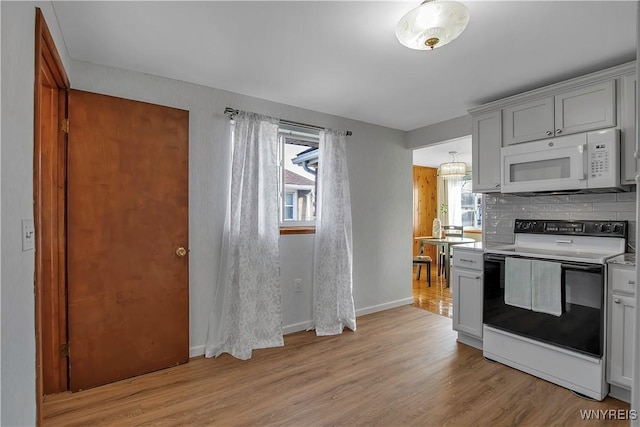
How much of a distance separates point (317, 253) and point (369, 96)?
1647 mm

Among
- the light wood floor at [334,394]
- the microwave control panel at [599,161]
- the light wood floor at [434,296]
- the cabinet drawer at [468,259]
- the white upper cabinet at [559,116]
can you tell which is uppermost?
the white upper cabinet at [559,116]

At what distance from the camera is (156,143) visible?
7.88 feet

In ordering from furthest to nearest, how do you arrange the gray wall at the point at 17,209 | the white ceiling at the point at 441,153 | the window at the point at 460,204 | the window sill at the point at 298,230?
the window at the point at 460,204
the white ceiling at the point at 441,153
the window sill at the point at 298,230
the gray wall at the point at 17,209

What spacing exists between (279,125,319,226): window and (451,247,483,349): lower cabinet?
1.57 metres

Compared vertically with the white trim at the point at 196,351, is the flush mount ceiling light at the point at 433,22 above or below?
above

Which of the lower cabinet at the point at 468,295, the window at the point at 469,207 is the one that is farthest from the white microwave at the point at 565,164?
the window at the point at 469,207

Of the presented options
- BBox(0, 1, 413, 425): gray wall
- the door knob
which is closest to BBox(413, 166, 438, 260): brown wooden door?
BBox(0, 1, 413, 425): gray wall

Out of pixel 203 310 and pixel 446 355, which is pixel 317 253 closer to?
pixel 203 310

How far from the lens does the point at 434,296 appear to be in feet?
15.0

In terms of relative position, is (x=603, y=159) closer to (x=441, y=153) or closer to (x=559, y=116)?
(x=559, y=116)

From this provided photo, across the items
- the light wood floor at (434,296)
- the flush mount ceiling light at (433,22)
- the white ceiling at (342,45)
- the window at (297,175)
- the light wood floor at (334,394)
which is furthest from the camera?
the light wood floor at (434,296)

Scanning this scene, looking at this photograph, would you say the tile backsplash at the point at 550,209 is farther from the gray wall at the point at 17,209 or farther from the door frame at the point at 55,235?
the door frame at the point at 55,235

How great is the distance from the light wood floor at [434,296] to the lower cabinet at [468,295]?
806 millimetres

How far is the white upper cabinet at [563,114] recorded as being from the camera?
2246 mm
